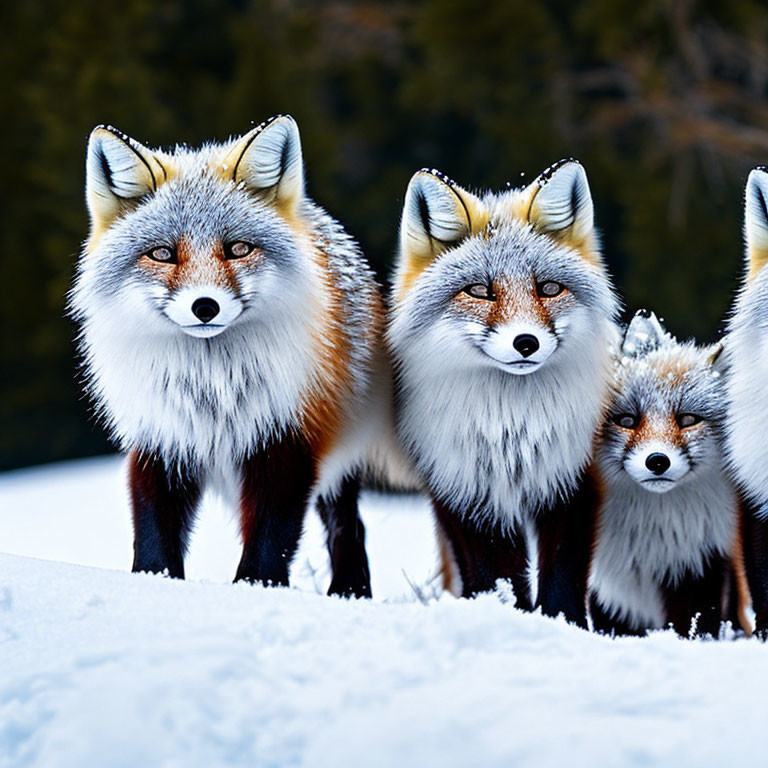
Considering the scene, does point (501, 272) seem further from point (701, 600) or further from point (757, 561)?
point (701, 600)

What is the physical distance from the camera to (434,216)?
16.5 feet

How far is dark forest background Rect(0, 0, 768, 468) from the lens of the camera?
16484mm

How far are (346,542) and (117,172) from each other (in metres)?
2.07

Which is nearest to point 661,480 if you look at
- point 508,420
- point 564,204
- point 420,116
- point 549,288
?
point 508,420

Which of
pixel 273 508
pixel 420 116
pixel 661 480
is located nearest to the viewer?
pixel 273 508

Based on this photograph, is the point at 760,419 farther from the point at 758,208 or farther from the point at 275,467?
A: the point at 275,467

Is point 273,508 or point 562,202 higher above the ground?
point 562,202

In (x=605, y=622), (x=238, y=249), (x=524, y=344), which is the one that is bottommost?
(x=605, y=622)

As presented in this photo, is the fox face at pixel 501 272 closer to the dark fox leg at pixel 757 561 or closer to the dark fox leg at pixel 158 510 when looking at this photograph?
the dark fox leg at pixel 757 561

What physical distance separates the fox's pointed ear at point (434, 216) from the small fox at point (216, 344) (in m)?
0.43

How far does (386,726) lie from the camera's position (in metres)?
3.12

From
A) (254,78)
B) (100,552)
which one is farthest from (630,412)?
(254,78)

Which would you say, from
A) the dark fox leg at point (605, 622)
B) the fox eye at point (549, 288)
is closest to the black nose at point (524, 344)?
the fox eye at point (549, 288)

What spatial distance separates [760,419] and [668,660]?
4.84ft
